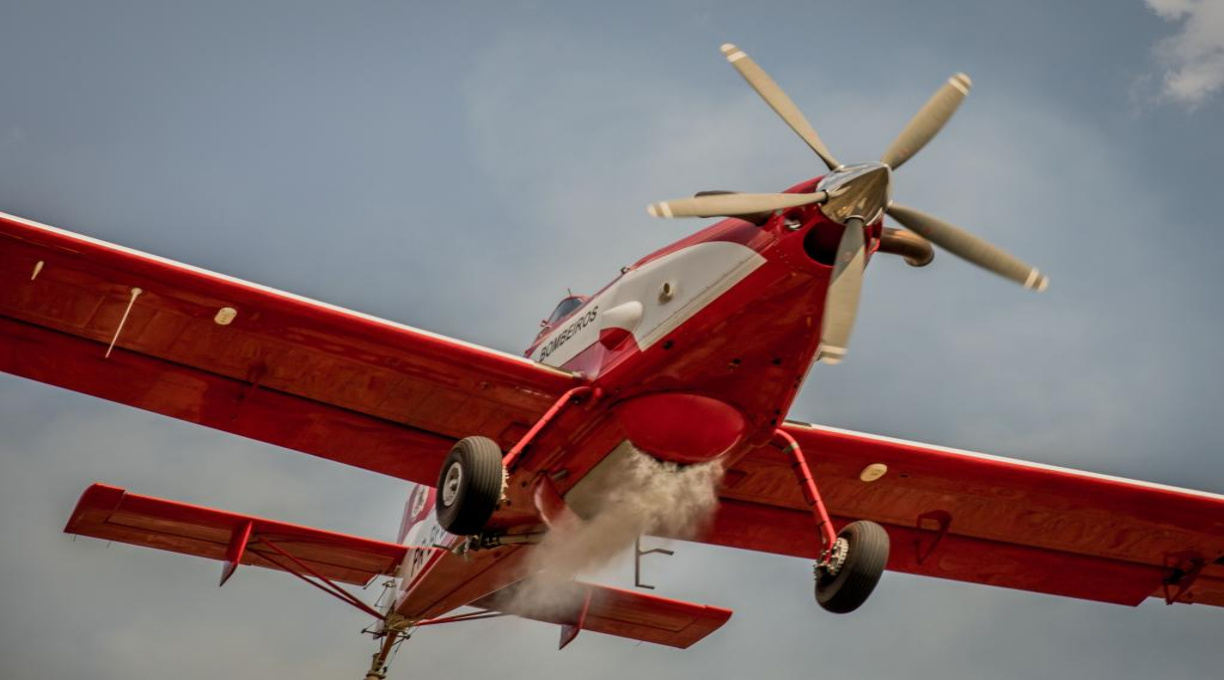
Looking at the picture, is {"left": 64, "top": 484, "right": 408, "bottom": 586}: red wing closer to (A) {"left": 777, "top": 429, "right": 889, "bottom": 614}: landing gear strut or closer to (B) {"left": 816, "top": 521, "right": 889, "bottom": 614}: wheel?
(A) {"left": 777, "top": 429, "right": 889, "bottom": 614}: landing gear strut

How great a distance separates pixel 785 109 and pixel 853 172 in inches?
52.5

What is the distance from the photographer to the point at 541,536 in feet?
40.3

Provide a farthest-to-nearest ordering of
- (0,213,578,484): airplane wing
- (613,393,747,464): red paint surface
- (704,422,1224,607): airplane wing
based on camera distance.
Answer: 1. (704,422,1224,607): airplane wing
2. (0,213,578,484): airplane wing
3. (613,393,747,464): red paint surface

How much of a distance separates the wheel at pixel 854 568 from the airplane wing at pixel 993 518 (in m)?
1.94

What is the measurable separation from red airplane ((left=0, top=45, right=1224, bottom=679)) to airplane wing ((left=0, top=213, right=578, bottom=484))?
1.1 inches

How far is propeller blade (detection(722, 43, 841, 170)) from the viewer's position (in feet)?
32.6

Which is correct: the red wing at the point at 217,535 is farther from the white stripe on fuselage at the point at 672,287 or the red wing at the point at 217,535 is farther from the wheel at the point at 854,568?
the wheel at the point at 854,568

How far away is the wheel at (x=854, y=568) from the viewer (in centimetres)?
1009

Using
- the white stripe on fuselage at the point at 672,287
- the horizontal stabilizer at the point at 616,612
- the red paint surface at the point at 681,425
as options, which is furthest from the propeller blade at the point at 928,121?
the horizontal stabilizer at the point at 616,612

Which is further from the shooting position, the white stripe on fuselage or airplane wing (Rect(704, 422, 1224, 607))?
airplane wing (Rect(704, 422, 1224, 607))

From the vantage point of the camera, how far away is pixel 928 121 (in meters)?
10.1

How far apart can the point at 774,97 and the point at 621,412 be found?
10.0ft

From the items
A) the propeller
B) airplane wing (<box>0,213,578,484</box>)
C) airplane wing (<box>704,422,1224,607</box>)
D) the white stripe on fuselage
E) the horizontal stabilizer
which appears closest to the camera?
the propeller

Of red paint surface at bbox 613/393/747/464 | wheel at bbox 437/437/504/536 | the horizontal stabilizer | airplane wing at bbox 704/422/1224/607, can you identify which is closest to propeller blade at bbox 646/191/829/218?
red paint surface at bbox 613/393/747/464
